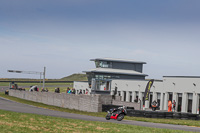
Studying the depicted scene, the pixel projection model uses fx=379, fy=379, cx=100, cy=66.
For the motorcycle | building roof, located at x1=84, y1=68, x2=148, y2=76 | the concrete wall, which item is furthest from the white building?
building roof, located at x1=84, y1=68, x2=148, y2=76

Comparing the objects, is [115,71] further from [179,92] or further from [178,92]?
[179,92]

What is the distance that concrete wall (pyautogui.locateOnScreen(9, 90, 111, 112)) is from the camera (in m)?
45.6

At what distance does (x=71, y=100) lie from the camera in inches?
2149

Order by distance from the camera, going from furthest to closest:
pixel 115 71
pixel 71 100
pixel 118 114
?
pixel 115 71, pixel 71 100, pixel 118 114

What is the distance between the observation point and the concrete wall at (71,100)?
4559 centimetres

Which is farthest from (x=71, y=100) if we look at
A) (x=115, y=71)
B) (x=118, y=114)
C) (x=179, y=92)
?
(x=115, y=71)

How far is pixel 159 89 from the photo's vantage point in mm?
51938

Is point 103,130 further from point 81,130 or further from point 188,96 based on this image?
point 188,96

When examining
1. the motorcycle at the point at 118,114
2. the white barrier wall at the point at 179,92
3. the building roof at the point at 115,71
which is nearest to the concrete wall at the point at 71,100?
the white barrier wall at the point at 179,92

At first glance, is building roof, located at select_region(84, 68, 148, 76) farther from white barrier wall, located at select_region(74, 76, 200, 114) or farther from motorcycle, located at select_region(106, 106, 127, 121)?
motorcycle, located at select_region(106, 106, 127, 121)

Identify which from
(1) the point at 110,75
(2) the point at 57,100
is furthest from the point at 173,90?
(1) the point at 110,75

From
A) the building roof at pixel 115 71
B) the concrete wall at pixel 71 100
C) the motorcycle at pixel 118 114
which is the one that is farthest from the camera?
the building roof at pixel 115 71

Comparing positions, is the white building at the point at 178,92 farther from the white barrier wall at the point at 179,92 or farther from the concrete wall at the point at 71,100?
the concrete wall at the point at 71,100

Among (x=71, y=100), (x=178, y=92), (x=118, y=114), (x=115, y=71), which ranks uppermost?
(x=115, y=71)
